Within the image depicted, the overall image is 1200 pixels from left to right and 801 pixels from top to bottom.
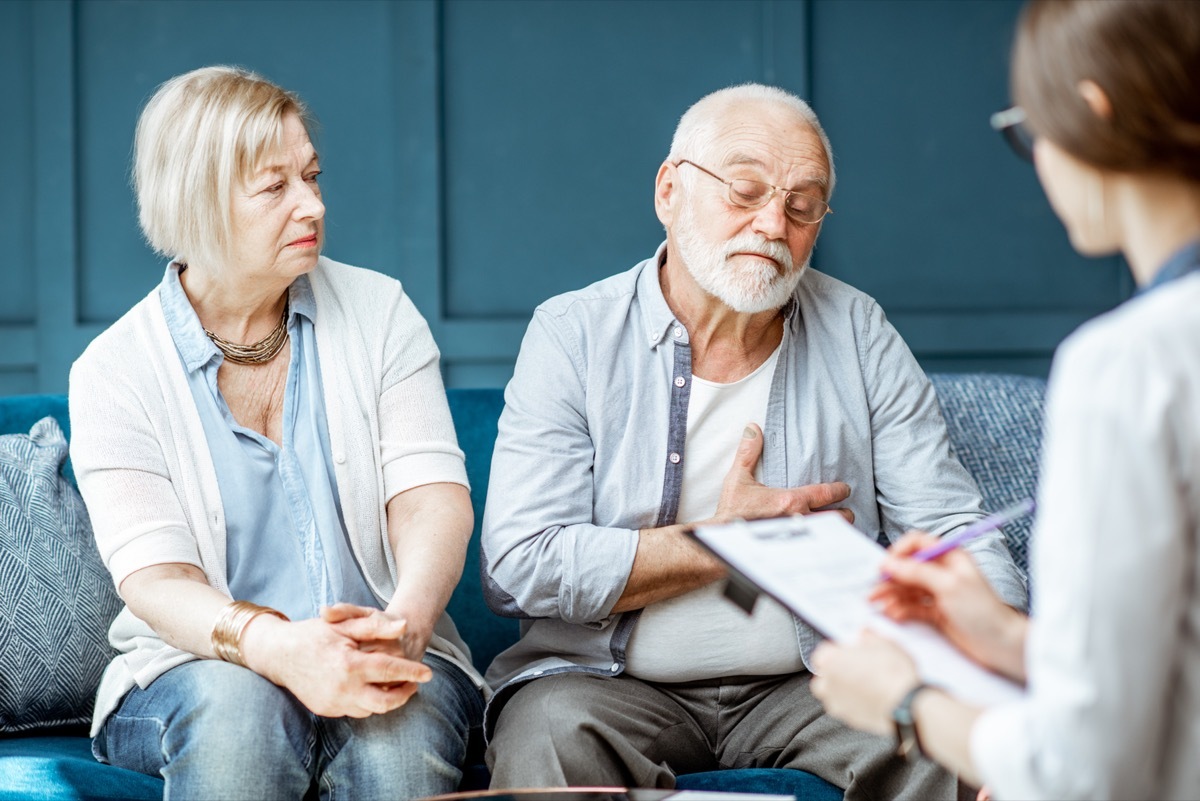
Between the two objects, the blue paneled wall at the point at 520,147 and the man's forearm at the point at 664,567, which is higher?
the blue paneled wall at the point at 520,147

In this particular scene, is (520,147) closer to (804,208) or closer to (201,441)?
(804,208)

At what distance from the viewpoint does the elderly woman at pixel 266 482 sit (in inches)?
68.4

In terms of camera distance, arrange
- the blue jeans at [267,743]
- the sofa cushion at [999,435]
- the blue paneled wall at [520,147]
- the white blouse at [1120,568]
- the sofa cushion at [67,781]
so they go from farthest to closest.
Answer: the blue paneled wall at [520,147] < the sofa cushion at [999,435] < the sofa cushion at [67,781] < the blue jeans at [267,743] < the white blouse at [1120,568]

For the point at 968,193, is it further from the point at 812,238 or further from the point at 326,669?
the point at 326,669

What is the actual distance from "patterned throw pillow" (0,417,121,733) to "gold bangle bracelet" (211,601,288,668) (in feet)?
1.47

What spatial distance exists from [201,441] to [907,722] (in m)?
1.25

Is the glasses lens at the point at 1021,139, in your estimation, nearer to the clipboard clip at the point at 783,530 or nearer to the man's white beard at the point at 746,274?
the clipboard clip at the point at 783,530

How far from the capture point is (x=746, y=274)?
205cm

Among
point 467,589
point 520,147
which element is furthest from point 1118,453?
point 520,147

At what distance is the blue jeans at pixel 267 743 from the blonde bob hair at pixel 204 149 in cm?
67

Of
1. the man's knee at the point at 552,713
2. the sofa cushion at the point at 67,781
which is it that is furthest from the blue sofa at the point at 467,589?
the man's knee at the point at 552,713

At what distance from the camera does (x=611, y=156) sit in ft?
9.79

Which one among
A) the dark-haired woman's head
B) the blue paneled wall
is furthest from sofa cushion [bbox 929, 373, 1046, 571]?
the dark-haired woman's head

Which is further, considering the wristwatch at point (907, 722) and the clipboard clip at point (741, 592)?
the clipboard clip at point (741, 592)
